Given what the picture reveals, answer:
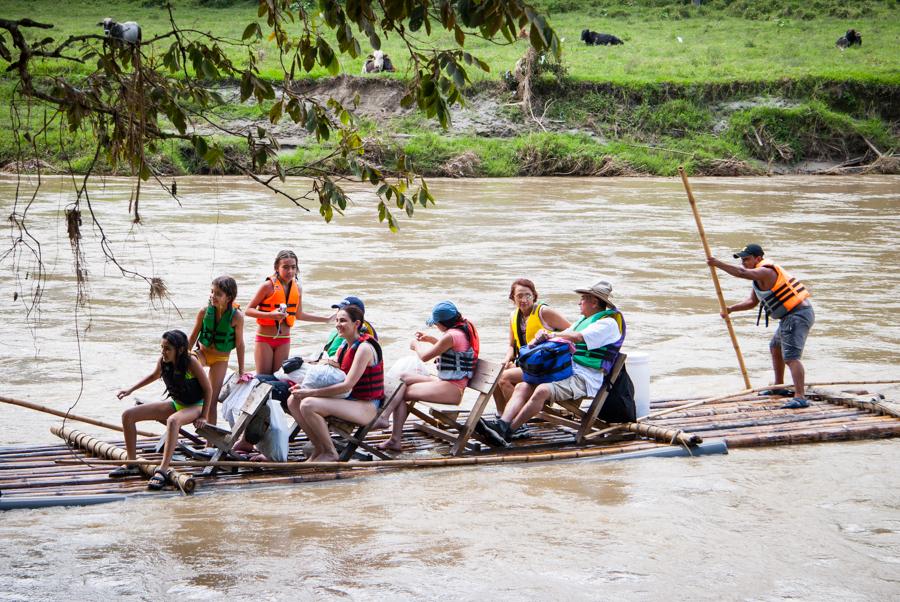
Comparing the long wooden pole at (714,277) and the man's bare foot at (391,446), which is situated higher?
the long wooden pole at (714,277)

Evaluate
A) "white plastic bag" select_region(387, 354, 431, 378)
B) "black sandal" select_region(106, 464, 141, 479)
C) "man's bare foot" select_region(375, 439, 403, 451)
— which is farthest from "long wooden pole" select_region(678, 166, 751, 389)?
"black sandal" select_region(106, 464, 141, 479)

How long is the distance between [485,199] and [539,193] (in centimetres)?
222

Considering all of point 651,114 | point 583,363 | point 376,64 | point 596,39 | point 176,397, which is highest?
point 596,39

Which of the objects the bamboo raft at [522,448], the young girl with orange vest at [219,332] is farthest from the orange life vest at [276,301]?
the bamboo raft at [522,448]

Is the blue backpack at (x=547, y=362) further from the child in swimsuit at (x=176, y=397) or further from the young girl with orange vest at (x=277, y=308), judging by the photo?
the child in swimsuit at (x=176, y=397)

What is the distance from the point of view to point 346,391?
690cm

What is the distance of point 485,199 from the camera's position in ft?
90.3

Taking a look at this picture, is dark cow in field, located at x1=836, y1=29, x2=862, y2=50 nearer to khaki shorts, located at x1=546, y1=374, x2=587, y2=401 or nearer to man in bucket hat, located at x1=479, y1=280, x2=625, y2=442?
man in bucket hat, located at x1=479, y1=280, x2=625, y2=442

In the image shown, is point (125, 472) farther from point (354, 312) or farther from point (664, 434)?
point (664, 434)

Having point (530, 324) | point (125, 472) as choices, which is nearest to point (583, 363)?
point (530, 324)

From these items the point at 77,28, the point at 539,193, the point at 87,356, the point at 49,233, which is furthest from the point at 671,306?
the point at 77,28

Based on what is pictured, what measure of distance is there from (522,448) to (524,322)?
949mm

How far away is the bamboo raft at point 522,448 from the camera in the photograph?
21.2ft

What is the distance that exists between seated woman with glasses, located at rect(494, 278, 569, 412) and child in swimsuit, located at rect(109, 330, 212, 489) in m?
2.13
